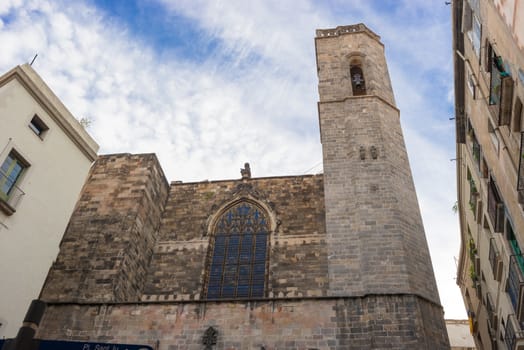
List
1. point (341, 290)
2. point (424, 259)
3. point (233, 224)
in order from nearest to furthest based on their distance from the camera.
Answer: point (341, 290), point (424, 259), point (233, 224)

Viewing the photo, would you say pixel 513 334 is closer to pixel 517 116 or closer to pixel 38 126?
pixel 517 116

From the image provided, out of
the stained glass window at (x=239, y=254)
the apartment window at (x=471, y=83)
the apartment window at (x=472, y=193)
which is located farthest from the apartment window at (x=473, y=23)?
the stained glass window at (x=239, y=254)

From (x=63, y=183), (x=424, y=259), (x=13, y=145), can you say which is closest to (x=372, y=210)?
(x=424, y=259)

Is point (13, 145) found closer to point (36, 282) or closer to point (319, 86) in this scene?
point (36, 282)

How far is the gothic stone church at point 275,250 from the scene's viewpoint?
32.7ft

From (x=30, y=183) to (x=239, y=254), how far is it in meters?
6.20

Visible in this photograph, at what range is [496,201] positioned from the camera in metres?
9.45

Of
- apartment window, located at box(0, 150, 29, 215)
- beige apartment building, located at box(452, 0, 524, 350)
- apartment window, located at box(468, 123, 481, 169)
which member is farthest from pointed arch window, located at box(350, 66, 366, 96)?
apartment window, located at box(0, 150, 29, 215)

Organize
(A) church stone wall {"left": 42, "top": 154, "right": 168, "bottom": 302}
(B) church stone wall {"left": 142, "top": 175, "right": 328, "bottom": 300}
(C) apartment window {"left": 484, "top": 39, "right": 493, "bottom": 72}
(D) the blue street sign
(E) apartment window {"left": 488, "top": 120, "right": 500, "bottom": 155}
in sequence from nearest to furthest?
(D) the blue street sign, (C) apartment window {"left": 484, "top": 39, "right": 493, "bottom": 72}, (E) apartment window {"left": 488, "top": 120, "right": 500, "bottom": 155}, (A) church stone wall {"left": 42, "top": 154, "right": 168, "bottom": 302}, (B) church stone wall {"left": 142, "top": 175, "right": 328, "bottom": 300}

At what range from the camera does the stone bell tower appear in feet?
33.4

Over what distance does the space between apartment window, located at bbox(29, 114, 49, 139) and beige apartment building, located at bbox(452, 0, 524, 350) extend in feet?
30.4

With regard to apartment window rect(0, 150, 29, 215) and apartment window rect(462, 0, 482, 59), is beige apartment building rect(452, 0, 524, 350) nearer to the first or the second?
apartment window rect(462, 0, 482, 59)

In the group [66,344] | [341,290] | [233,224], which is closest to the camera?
[66,344]

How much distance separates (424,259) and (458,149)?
3.31 m
